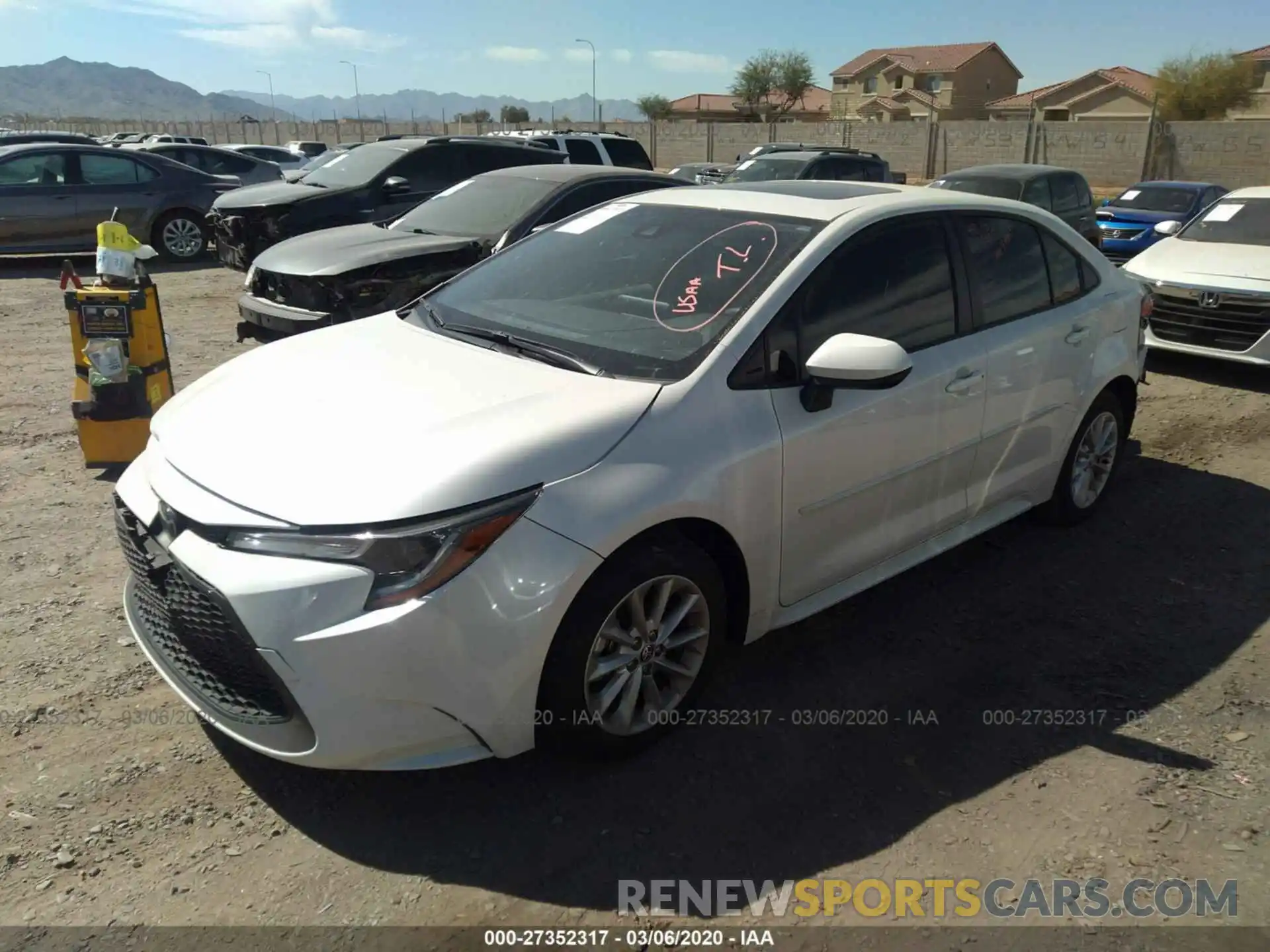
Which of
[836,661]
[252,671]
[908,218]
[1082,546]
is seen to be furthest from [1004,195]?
[252,671]

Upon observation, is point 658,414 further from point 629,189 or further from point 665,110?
point 665,110

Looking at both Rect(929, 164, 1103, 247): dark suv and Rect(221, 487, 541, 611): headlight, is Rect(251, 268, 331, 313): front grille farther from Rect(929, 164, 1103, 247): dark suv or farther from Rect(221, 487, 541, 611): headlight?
Rect(929, 164, 1103, 247): dark suv

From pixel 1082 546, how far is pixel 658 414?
291 cm

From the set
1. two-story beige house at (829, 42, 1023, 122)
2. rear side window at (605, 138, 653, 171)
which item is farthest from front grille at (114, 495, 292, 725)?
two-story beige house at (829, 42, 1023, 122)

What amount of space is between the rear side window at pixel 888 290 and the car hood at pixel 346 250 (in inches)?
169

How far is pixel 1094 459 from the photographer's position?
4922mm

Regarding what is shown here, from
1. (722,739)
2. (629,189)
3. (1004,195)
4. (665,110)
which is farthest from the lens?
(665,110)

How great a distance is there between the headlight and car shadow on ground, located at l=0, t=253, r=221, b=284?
39.0ft

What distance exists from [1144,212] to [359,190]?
10.8 m

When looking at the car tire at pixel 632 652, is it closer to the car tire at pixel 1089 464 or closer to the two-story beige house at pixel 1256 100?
the car tire at pixel 1089 464

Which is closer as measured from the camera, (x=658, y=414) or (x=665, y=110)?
(x=658, y=414)

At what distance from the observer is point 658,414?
2875mm

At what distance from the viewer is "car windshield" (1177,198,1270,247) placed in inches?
336

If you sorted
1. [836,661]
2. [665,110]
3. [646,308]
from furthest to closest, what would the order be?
[665,110] < [836,661] < [646,308]
